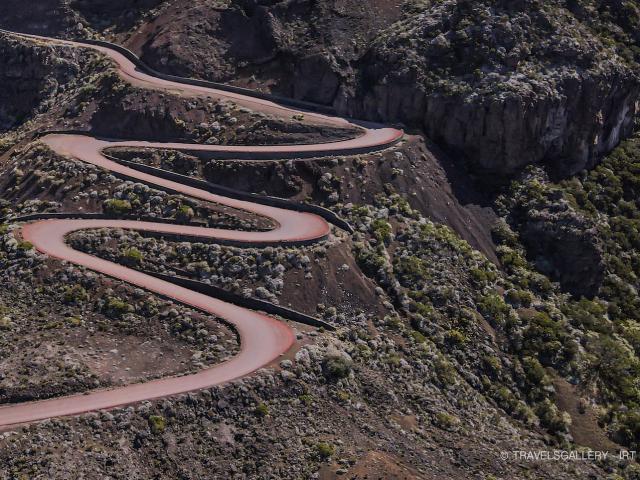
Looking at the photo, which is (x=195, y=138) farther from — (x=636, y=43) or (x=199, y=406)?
(x=636, y=43)

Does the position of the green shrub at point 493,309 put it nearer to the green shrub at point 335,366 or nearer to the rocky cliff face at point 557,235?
the rocky cliff face at point 557,235

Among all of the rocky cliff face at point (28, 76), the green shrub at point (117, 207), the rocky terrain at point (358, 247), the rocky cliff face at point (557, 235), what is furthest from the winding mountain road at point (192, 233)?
the rocky cliff face at point (557, 235)

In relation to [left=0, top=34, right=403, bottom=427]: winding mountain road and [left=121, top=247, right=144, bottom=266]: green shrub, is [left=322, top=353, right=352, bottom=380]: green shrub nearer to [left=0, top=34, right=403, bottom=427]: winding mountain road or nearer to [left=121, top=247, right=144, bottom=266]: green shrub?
[left=0, top=34, right=403, bottom=427]: winding mountain road

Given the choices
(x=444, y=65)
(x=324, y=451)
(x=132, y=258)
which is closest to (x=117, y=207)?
(x=132, y=258)

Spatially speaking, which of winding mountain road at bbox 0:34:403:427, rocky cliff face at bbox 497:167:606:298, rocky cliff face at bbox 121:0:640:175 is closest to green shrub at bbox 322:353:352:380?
winding mountain road at bbox 0:34:403:427

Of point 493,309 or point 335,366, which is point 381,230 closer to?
point 493,309

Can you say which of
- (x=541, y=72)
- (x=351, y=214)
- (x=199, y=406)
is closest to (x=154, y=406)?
(x=199, y=406)
